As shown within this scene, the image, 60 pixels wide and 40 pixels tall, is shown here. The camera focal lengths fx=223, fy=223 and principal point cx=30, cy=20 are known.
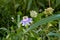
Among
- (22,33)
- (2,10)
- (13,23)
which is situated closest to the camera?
(22,33)

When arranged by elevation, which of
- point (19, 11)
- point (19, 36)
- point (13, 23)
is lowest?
point (19, 36)

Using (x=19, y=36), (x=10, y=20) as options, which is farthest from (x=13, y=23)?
(x=19, y=36)

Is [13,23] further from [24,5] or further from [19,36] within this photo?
[19,36]

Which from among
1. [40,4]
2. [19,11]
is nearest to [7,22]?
[19,11]

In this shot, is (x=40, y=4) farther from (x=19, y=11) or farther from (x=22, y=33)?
(x=22, y=33)

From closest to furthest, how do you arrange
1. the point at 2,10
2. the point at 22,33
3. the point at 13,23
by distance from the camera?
the point at 22,33 < the point at 13,23 < the point at 2,10

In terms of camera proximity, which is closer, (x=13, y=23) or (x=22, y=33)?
(x=22, y=33)

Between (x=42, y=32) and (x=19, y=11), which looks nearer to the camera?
(x=42, y=32)

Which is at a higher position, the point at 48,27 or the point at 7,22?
the point at 7,22

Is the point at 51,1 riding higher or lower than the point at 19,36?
A: higher
